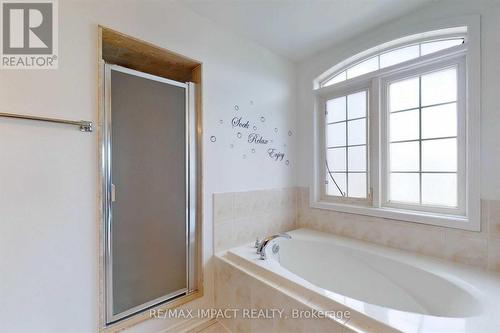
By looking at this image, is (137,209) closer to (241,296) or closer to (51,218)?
(51,218)

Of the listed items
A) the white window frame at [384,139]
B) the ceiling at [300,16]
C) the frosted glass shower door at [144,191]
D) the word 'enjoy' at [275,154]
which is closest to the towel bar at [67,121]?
the frosted glass shower door at [144,191]

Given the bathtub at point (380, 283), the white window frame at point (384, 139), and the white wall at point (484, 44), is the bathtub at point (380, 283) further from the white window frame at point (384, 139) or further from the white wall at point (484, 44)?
the white wall at point (484, 44)

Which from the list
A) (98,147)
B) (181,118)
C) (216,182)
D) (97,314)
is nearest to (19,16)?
(98,147)

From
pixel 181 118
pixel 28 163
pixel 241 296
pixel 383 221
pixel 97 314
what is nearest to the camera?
pixel 28 163

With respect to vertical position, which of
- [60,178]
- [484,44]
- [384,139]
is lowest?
[60,178]

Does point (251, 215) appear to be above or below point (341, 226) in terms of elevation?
above

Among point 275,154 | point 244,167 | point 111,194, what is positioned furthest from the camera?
point 275,154

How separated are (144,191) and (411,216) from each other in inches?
80.3

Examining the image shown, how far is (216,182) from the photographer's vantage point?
1886 millimetres

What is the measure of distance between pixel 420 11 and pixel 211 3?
1.57 metres

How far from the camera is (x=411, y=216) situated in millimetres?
1749

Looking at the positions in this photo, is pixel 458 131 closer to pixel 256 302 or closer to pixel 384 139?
pixel 384 139

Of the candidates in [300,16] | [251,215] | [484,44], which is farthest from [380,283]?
[300,16]

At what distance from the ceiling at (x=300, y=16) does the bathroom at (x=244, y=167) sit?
0.02m
